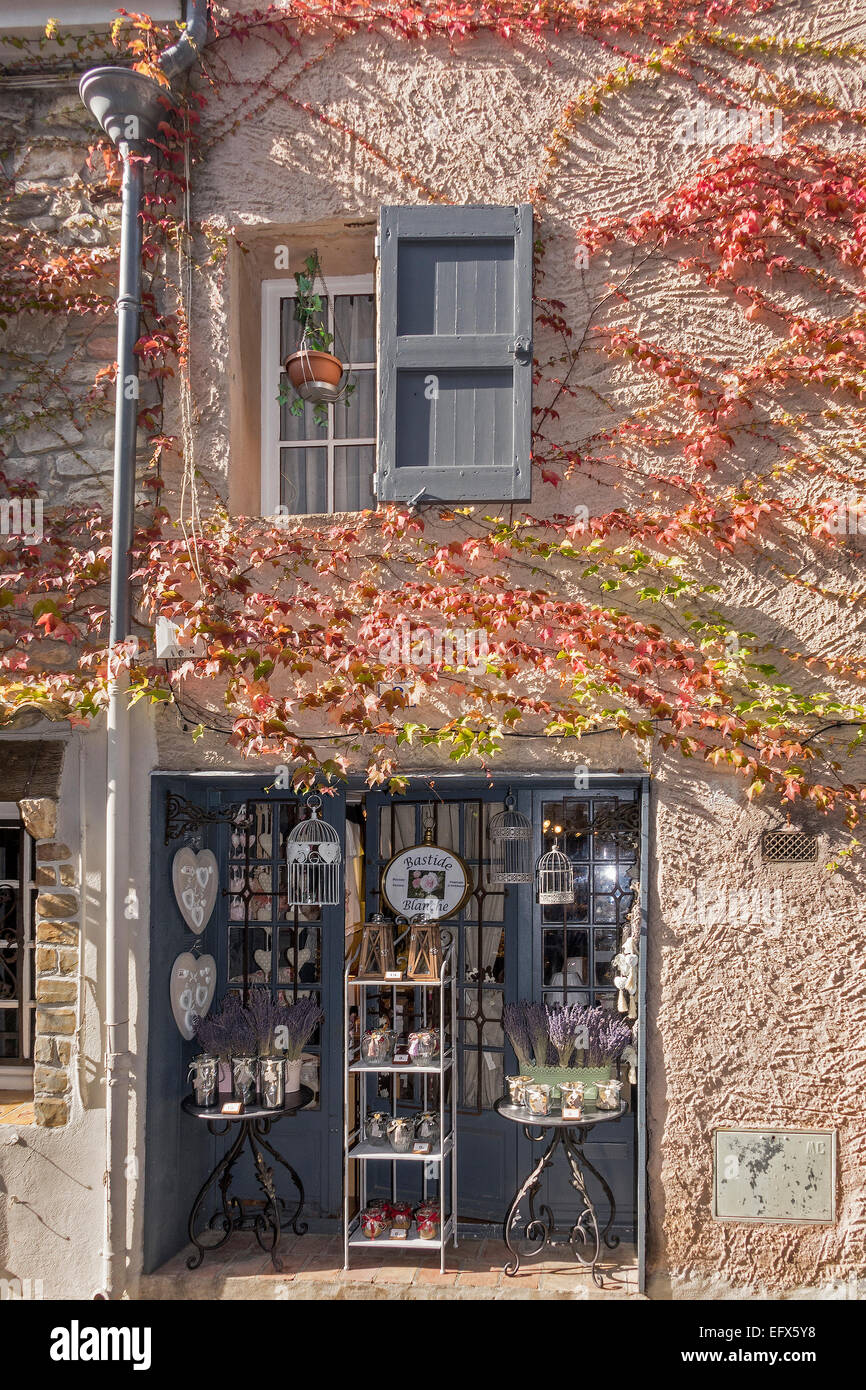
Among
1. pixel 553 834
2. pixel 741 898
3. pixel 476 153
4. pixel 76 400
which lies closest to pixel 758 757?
pixel 741 898

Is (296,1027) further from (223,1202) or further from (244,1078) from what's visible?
(223,1202)

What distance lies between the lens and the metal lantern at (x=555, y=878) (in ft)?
17.3

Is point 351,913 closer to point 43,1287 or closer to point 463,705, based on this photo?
point 463,705

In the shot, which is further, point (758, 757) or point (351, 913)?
point (351, 913)

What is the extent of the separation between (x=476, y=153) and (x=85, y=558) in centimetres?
265

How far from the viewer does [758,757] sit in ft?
15.9

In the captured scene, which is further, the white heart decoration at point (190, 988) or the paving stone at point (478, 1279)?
the white heart decoration at point (190, 988)

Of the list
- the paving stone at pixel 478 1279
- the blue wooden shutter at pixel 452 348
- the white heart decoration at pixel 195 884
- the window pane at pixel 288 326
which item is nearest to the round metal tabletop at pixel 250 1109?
the white heart decoration at pixel 195 884

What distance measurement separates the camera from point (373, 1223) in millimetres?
5133

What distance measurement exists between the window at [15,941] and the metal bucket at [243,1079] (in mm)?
1185

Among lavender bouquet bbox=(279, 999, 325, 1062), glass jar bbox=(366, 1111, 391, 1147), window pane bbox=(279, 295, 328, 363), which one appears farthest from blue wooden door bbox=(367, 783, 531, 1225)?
window pane bbox=(279, 295, 328, 363)

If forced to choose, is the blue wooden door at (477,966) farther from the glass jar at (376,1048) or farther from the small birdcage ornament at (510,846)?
the glass jar at (376,1048)

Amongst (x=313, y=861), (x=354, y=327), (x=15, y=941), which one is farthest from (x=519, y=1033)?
(x=354, y=327)

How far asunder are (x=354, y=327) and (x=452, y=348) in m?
0.92
